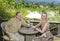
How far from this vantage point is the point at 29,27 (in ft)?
18.1

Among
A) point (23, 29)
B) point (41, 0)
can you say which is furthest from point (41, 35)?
point (41, 0)

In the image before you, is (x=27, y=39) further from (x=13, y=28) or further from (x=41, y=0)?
(x=41, y=0)

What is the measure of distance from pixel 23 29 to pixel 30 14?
465mm

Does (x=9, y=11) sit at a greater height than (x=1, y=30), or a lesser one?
greater

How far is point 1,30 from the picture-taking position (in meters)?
5.61

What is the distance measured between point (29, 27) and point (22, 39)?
376mm

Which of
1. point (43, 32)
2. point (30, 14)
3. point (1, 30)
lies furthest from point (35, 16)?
point (1, 30)

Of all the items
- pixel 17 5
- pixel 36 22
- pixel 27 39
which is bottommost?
pixel 27 39

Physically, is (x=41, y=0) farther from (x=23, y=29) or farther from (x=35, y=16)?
(x=23, y=29)

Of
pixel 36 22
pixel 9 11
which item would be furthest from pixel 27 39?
pixel 9 11

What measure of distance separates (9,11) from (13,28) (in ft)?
1.63

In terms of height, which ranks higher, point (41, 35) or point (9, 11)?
point (9, 11)

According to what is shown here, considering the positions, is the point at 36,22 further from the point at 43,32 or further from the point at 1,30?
the point at 1,30

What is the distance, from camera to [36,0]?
18.6 feet
